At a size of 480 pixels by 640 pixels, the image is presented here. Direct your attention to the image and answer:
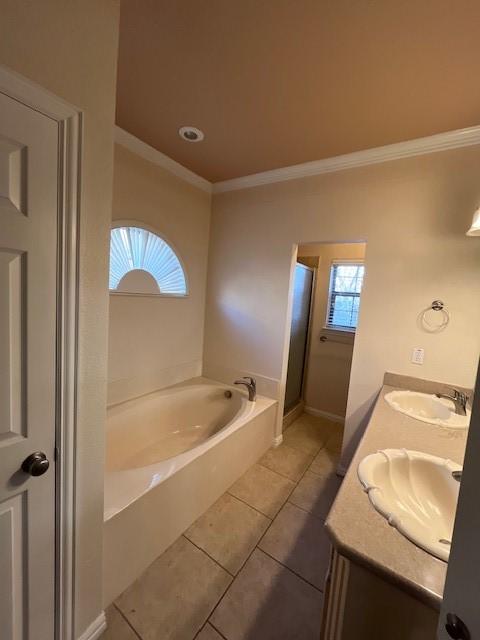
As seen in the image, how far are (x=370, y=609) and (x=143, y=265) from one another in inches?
93.1

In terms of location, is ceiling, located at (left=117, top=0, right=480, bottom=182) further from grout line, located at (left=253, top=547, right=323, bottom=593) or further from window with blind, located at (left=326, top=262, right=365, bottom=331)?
grout line, located at (left=253, top=547, right=323, bottom=593)

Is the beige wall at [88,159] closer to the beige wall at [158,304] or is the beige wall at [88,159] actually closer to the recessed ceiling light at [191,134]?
the recessed ceiling light at [191,134]

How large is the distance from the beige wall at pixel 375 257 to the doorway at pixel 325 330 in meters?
0.63

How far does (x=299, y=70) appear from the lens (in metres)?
1.32

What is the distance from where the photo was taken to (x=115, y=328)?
2170 mm

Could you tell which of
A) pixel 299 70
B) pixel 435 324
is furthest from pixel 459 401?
pixel 299 70

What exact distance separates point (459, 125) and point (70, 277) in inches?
90.6

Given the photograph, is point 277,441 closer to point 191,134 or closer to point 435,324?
point 435,324

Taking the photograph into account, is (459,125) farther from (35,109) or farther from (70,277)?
(70,277)

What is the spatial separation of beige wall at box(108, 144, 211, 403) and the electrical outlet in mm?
2018

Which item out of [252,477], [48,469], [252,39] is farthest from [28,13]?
[252,477]

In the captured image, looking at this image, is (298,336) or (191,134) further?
(298,336)

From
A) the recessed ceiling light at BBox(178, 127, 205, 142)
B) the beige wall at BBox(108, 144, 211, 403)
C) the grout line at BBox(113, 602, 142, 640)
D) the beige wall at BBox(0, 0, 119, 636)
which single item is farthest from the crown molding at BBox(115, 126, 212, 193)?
the grout line at BBox(113, 602, 142, 640)

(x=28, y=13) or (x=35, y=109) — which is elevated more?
(x=28, y=13)
